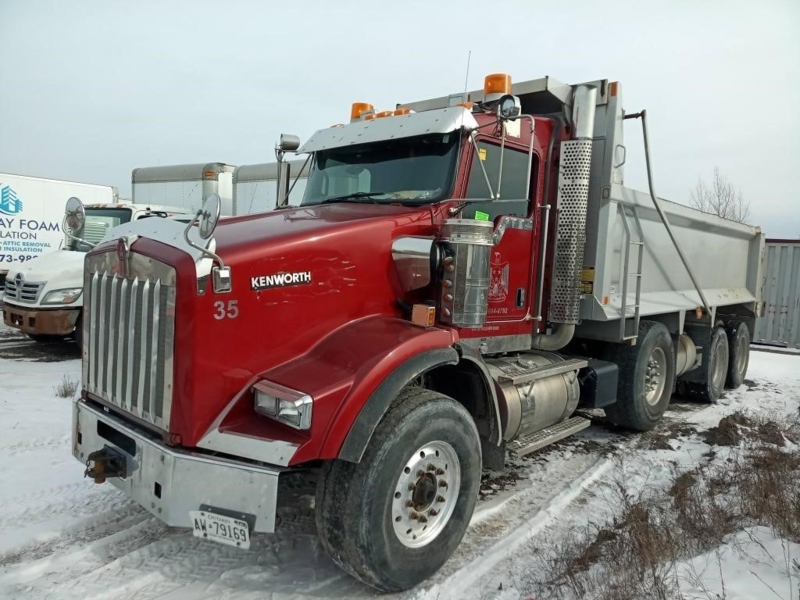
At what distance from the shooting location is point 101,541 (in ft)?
11.3

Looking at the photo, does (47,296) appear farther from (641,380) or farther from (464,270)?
(641,380)

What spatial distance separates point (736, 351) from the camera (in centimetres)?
907

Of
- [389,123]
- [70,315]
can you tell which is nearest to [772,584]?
[389,123]

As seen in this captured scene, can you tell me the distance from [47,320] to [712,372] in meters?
9.72

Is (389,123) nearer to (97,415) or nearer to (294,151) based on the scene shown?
(294,151)

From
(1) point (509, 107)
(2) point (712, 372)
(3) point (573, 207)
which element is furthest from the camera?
(2) point (712, 372)

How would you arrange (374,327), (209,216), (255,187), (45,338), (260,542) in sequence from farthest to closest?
1. (255,187)
2. (45,338)
3. (260,542)
4. (374,327)
5. (209,216)

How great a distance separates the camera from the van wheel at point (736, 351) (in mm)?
9047

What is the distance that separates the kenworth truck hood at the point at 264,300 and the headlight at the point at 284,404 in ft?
0.18

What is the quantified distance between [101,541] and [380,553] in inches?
69.0

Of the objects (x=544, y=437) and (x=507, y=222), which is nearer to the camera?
(x=507, y=222)

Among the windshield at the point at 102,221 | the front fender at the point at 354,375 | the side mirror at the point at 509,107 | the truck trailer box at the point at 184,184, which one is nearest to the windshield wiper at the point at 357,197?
the side mirror at the point at 509,107

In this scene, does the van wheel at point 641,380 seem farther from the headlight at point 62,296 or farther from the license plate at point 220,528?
the headlight at point 62,296

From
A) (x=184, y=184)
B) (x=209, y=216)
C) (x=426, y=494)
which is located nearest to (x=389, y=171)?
(x=209, y=216)
